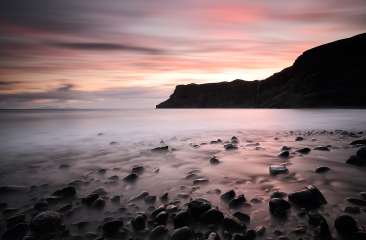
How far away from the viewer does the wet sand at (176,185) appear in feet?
14.8

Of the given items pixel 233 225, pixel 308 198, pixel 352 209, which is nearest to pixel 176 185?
pixel 233 225

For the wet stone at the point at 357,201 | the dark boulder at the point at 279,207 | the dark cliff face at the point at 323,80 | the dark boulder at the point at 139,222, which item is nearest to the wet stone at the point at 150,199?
Answer: the dark boulder at the point at 139,222

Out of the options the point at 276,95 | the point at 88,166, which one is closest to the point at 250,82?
the point at 276,95

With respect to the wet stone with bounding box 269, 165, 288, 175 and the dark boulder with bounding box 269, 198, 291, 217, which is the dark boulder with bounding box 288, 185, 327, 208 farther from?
the wet stone with bounding box 269, 165, 288, 175

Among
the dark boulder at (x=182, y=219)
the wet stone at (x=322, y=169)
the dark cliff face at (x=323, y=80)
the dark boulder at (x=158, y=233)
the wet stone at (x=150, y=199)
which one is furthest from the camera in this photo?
the dark cliff face at (x=323, y=80)

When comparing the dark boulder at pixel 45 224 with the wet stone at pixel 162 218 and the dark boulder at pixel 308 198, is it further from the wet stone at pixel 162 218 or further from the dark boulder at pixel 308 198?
the dark boulder at pixel 308 198

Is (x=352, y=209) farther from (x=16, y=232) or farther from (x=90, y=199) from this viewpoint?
(x=16, y=232)

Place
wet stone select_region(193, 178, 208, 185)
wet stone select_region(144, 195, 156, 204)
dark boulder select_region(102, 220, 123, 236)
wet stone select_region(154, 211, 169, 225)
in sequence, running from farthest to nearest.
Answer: wet stone select_region(193, 178, 208, 185)
wet stone select_region(144, 195, 156, 204)
wet stone select_region(154, 211, 169, 225)
dark boulder select_region(102, 220, 123, 236)

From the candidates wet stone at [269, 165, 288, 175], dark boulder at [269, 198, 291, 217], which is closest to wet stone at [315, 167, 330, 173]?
wet stone at [269, 165, 288, 175]

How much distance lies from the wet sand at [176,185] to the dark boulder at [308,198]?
0.53ft

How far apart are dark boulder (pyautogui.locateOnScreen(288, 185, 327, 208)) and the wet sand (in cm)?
16

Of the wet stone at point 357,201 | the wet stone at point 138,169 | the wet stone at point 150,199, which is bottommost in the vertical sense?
the wet stone at point 138,169

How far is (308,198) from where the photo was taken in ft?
16.8

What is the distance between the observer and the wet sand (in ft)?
14.8
